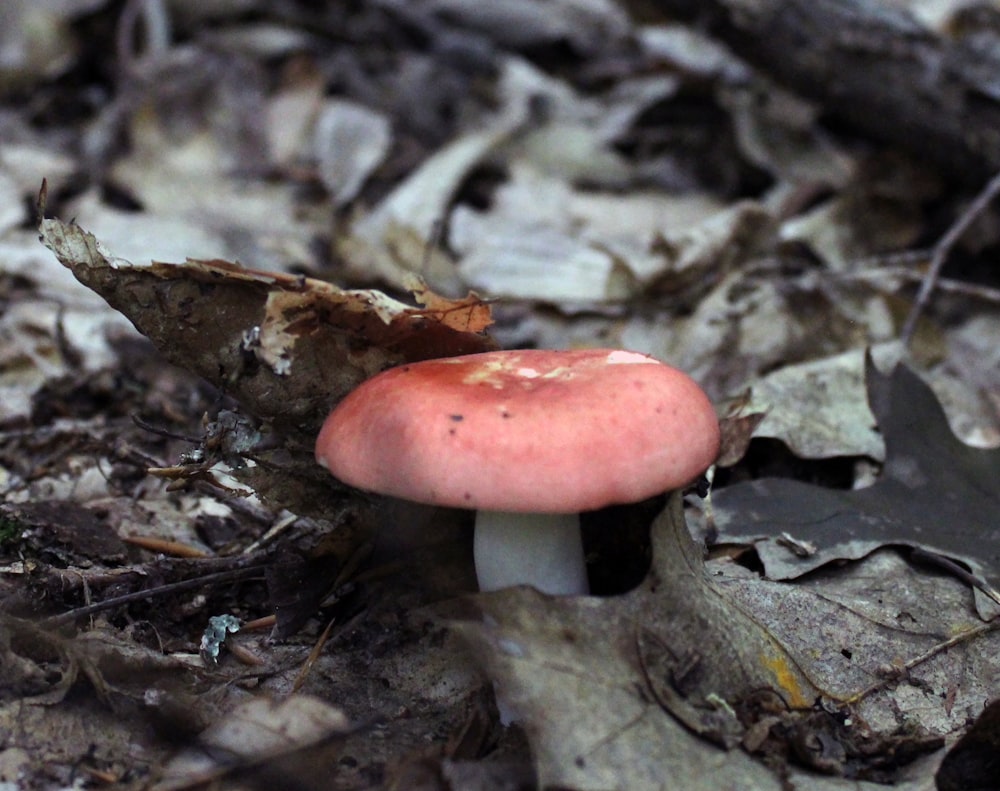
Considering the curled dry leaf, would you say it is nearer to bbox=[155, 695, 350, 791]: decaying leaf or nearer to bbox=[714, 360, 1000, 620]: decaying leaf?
bbox=[155, 695, 350, 791]: decaying leaf

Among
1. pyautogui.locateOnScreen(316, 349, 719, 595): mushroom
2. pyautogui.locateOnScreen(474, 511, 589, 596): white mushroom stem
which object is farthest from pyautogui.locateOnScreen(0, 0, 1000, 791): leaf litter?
pyautogui.locateOnScreen(316, 349, 719, 595): mushroom

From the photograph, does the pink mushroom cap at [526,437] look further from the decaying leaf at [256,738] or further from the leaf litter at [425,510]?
the decaying leaf at [256,738]

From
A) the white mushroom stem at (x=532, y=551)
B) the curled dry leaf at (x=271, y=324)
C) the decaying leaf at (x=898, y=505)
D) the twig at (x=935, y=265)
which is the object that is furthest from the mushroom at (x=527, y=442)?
the twig at (x=935, y=265)

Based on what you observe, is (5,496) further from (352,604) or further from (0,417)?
(352,604)

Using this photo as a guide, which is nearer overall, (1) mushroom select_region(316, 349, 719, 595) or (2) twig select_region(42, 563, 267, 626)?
(1) mushroom select_region(316, 349, 719, 595)

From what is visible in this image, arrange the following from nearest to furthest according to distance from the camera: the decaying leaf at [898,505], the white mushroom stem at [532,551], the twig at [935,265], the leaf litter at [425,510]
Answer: the leaf litter at [425,510]
the white mushroom stem at [532,551]
the decaying leaf at [898,505]
the twig at [935,265]

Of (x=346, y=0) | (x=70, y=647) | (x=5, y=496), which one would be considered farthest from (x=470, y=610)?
(x=346, y=0)

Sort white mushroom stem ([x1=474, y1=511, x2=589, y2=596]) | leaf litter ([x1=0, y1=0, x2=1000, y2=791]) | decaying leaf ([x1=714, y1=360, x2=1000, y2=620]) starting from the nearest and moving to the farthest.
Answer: leaf litter ([x1=0, y1=0, x2=1000, y2=791])
white mushroom stem ([x1=474, y1=511, x2=589, y2=596])
decaying leaf ([x1=714, y1=360, x2=1000, y2=620])

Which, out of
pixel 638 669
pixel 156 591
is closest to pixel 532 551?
pixel 638 669
